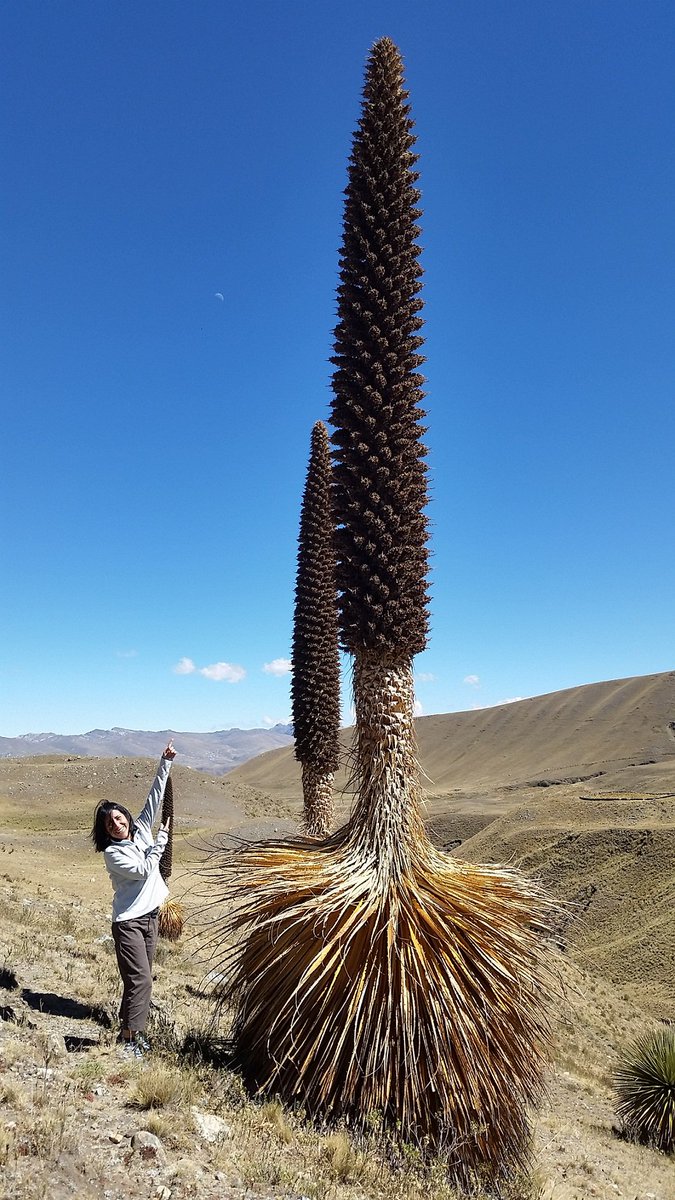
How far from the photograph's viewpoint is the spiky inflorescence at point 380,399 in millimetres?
5590

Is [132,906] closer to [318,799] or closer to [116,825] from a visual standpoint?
[116,825]

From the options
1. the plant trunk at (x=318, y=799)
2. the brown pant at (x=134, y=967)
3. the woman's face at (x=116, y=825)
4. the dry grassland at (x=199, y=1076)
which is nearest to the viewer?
the dry grassland at (x=199, y=1076)

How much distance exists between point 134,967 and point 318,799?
3.92 meters

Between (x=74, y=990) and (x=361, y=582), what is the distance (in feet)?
16.9

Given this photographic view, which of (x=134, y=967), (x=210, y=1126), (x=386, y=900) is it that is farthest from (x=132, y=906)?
(x=386, y=900)

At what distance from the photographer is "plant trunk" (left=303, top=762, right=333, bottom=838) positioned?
29.2 feet

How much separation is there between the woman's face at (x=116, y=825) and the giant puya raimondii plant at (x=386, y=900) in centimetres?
84

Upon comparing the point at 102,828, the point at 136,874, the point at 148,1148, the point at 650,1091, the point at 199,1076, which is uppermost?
the point at 102,828

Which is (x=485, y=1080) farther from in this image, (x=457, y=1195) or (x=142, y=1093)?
(x=142, y=1093)

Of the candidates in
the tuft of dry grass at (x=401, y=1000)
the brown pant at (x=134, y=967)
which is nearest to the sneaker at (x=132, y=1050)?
the brown pant at (x=134, y=967)

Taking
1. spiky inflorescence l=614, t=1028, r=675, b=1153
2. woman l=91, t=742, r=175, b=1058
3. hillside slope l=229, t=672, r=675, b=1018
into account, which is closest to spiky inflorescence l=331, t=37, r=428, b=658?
hillside slope l=229, t=672, r=675, b=1018

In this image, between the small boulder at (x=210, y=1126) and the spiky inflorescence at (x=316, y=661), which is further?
the spiky inflorescence at (x=316, y=661)

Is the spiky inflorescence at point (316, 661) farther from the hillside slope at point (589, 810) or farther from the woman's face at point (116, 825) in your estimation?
the woman's face at point (116, 825)

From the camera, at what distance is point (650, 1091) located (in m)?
11.9
